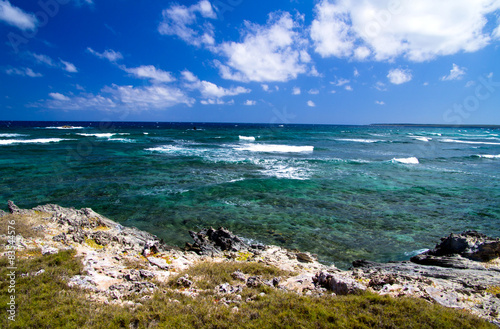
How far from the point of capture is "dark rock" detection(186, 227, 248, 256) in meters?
9.02

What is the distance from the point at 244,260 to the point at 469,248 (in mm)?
7403

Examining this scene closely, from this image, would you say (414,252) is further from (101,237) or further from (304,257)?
(101,237)

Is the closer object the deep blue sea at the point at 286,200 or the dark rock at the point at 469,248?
the dark rock at the point at 469,248

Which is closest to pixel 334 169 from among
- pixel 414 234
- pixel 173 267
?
pixel 414 234

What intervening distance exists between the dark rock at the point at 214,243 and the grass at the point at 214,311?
3.21 meters

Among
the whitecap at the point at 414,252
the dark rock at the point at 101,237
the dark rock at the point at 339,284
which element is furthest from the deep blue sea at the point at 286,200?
the dark rock at the point at 339,284

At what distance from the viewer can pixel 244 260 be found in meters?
8.40

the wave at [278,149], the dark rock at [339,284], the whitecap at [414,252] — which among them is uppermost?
the wave at [278,149]

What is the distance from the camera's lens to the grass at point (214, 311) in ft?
15.4

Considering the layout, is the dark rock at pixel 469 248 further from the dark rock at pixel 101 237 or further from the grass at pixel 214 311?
the dark rock at pixel 101 237

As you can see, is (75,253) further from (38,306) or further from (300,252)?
(300,252)

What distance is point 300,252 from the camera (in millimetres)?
9297

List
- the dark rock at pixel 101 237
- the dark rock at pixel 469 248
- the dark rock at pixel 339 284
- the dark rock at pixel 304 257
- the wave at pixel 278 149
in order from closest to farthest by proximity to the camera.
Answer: the dark rock at pixel 339 284 < the dark rock at pixel 469 248 < the dark rock at pixel 101 237 < the dark rock at pixel 304 257 < the wave at pixel 278 149

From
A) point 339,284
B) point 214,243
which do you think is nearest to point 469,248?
point 339,284
